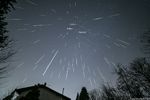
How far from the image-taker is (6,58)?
843 cm

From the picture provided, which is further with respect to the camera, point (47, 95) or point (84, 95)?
point (84, 95)

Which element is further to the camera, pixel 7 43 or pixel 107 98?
pixel 107 98

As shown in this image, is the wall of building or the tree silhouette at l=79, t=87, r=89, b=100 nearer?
the wall of building

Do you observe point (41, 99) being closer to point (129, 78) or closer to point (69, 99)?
point (69, 99)

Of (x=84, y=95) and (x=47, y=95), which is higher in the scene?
(x=47, y=95)

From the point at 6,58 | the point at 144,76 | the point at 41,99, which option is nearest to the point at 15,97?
the point at 41,99

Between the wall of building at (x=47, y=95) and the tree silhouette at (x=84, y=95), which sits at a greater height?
the wall of building at (x=47, y=95)

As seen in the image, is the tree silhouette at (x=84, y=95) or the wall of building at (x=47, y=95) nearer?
the wall of building at (x=47, y=95)

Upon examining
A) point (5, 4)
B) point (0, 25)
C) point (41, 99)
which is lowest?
point (41, 99)

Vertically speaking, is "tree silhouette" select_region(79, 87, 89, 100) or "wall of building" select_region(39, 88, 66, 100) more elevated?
"wall of building" select_region(39, 88, 66, 100)

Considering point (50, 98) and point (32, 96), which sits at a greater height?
point (32, 96)

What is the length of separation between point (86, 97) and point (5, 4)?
30.5 meters

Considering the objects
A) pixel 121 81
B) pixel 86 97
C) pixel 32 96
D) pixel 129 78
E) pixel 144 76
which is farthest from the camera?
pixel 86 97

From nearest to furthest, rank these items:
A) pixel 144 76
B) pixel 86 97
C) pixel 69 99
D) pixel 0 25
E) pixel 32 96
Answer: pixel 0 25
pixel 144 76
pixel 32 96
pixel 69 99
pixel 86 97
